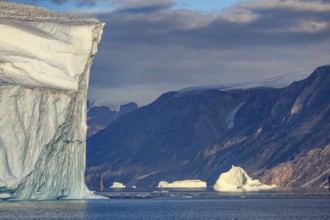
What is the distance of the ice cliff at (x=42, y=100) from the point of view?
83250mm

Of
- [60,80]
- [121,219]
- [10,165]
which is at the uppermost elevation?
[60,80]

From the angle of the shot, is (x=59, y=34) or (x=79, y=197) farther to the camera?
(x=79, y=197)

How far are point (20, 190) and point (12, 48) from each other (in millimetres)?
13979

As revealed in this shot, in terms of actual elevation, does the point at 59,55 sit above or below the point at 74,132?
above

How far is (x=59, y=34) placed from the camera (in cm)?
9206

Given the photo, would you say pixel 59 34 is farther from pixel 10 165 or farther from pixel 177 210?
pixel 177 210

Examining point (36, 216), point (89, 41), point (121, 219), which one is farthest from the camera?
point (89, 41)

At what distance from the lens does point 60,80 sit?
89062mm

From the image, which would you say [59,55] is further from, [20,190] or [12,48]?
[20,190]

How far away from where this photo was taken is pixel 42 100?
283 ft

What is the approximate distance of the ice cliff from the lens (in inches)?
3278

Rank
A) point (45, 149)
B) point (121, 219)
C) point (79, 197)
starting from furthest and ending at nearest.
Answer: point (79, 197)
point (45, 149)
point (121, 219)

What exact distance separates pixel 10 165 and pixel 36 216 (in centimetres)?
815

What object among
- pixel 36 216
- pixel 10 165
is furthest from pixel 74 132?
pixel 36 216
